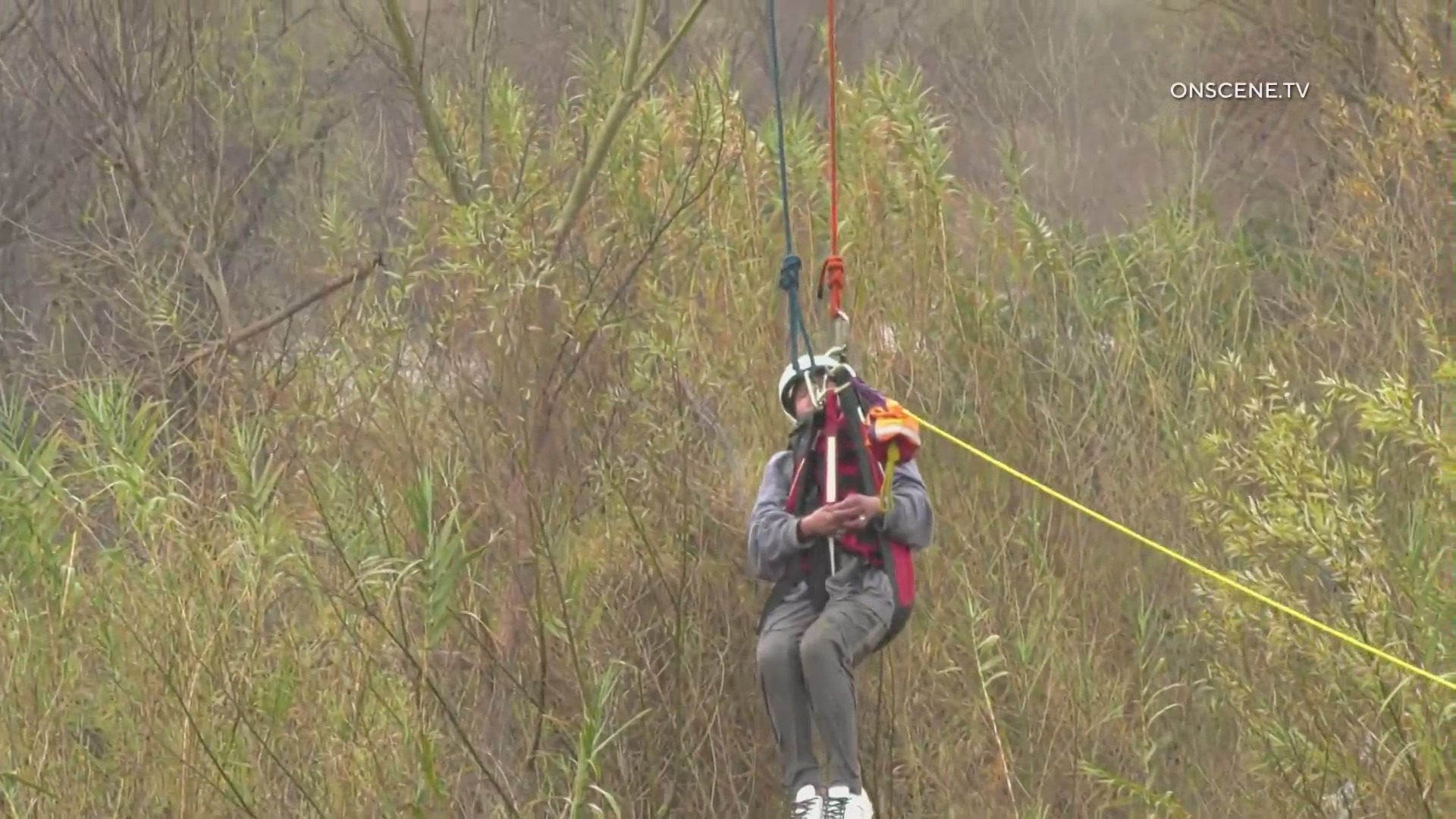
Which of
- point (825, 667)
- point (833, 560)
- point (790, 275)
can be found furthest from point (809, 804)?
point (790, 275)

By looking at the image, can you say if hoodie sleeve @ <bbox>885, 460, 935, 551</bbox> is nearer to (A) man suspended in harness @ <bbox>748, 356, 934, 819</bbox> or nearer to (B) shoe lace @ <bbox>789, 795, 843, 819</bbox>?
(A) man suspended in harness @ <bbox>748, 356, 934, 819</bbox>

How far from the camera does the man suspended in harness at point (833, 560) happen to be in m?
5.64

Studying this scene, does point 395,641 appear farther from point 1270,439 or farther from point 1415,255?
point 1415,255

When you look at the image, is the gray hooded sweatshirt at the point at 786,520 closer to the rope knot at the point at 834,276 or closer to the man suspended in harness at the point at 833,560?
the man suspended in harness at the point at 833,560

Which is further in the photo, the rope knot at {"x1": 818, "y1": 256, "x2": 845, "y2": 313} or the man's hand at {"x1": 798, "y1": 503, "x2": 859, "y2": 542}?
the rope knot at {"x1": 818, "y1": 256, "x2": 845, "y2": 313}

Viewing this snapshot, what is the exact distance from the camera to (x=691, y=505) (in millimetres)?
6688

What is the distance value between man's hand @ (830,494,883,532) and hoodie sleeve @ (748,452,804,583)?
168 millimetres

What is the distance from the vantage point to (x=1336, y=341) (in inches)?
355

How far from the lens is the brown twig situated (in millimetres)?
7684

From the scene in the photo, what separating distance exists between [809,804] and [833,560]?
26.6 inches

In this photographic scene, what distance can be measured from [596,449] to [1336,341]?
390 centimetres

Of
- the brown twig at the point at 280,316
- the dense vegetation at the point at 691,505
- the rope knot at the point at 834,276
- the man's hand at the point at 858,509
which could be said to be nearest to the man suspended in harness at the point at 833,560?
the man's hand at the point at 858,509

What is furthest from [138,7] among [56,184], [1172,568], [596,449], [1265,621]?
[1265,621]

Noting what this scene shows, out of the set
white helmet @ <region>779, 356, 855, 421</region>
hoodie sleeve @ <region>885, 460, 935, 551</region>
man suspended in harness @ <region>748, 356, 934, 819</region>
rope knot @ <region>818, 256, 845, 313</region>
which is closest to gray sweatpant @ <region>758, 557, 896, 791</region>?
man suspended in harness @ <region>748, 356, 934, 819</region>
